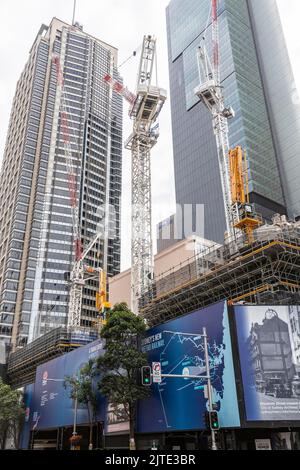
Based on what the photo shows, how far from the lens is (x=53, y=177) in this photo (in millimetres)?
153250

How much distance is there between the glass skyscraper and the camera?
131m

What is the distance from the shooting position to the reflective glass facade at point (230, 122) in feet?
426

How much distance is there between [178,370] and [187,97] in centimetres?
14058

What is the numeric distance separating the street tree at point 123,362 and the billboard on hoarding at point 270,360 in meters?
10.3

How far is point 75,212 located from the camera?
5719 inches

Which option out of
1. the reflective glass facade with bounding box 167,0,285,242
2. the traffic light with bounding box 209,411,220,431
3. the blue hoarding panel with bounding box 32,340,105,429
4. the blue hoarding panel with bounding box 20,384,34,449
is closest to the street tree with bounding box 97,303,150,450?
the blue hoarding panel with bounding box 32,340,105,429

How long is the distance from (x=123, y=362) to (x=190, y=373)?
21.3 feet

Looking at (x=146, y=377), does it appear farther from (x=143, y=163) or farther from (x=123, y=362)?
(x=143, y=163)

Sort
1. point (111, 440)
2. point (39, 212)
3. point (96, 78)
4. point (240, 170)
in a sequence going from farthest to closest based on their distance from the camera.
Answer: point (96, 78), point (39, 212), point (240, 170), point (111, 440)

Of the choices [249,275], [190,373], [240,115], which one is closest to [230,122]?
[240,115]

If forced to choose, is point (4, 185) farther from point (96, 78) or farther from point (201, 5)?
point (201, 5)

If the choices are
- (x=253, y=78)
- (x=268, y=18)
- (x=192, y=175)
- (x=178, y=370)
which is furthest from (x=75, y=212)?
(x=178, y=370)

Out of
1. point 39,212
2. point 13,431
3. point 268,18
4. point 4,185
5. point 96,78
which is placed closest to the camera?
point 13,431

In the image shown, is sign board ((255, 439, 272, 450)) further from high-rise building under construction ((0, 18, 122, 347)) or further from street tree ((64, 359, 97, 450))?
high-rise building under construction ((0, 18, 122, 347))
